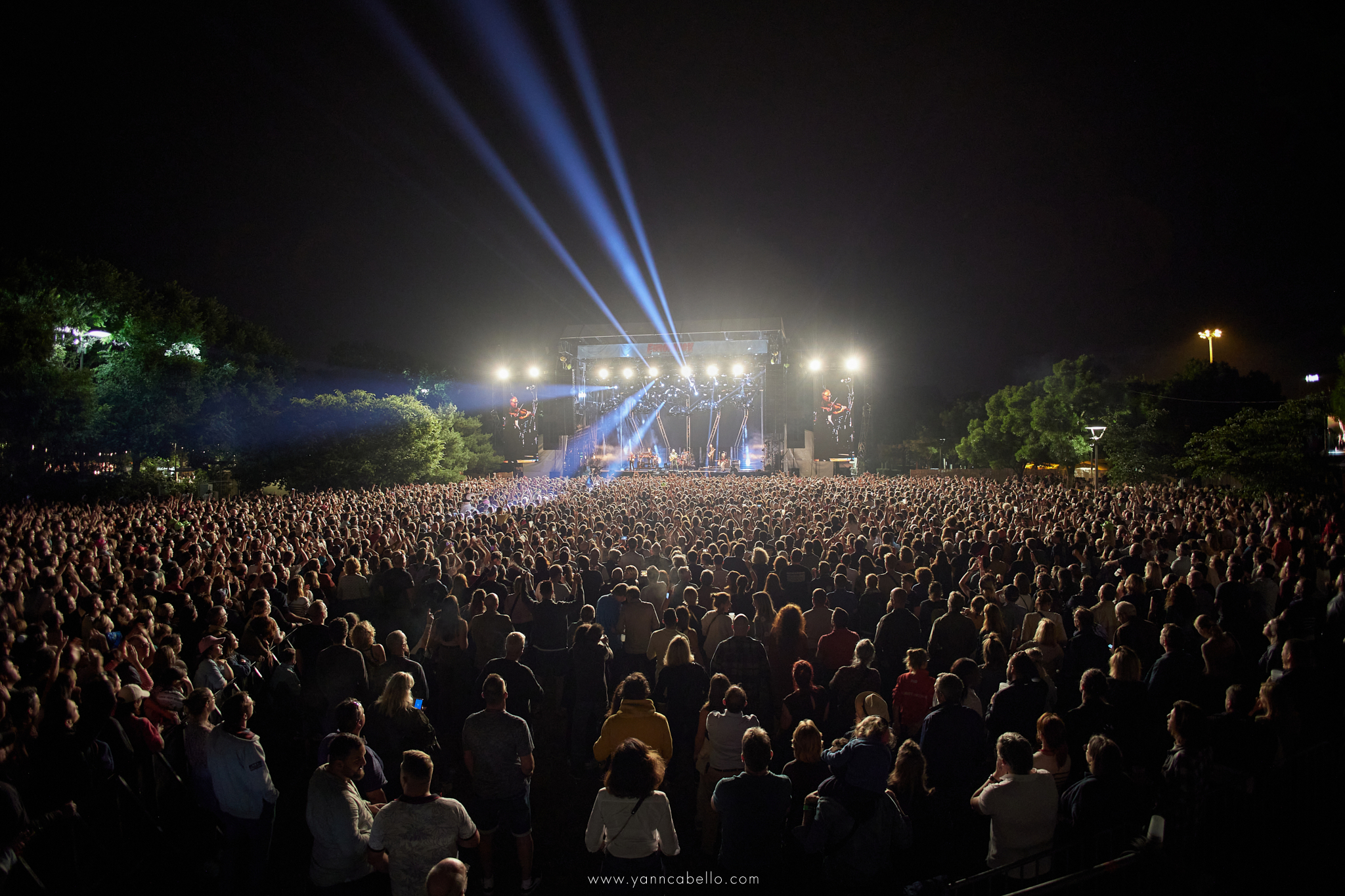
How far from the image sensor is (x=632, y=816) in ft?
9.96

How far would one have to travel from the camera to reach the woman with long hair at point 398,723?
4129mm

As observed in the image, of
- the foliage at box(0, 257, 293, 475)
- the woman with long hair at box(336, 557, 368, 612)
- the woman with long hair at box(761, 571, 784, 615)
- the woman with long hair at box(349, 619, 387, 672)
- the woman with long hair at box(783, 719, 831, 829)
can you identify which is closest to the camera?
the woman with long hair at box(783, 719, 831, 829)

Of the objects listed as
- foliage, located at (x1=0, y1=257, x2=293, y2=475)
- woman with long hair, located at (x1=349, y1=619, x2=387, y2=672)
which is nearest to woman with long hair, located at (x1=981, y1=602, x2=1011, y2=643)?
woman with long hair, located at (x1=349, y1=619, x2=387, y2=672)

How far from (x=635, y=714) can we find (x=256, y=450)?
110ft

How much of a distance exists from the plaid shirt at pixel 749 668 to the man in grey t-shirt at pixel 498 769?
157cm

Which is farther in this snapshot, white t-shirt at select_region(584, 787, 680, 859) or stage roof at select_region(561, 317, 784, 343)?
stage roof at select_region(561, 317, 784, 343)

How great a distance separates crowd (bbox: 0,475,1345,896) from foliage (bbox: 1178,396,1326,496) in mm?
→ 12746

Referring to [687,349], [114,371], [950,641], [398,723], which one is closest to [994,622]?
[950,641]

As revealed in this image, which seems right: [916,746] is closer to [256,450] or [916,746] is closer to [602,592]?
[602,592]

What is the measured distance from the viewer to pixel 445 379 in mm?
58125

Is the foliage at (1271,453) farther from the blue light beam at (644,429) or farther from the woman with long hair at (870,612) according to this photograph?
the blue light beam at (644,429)

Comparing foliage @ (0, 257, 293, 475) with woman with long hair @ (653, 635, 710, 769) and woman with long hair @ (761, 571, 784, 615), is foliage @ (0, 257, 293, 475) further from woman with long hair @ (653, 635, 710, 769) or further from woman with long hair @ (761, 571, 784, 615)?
woman with long hair @ (653, 635, 710, 769)

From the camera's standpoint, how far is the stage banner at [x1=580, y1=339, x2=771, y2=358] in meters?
39.0

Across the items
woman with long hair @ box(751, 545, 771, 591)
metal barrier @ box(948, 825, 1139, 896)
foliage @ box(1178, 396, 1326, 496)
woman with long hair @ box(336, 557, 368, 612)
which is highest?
foliage @ box(1178, 396, 1326, 496)
